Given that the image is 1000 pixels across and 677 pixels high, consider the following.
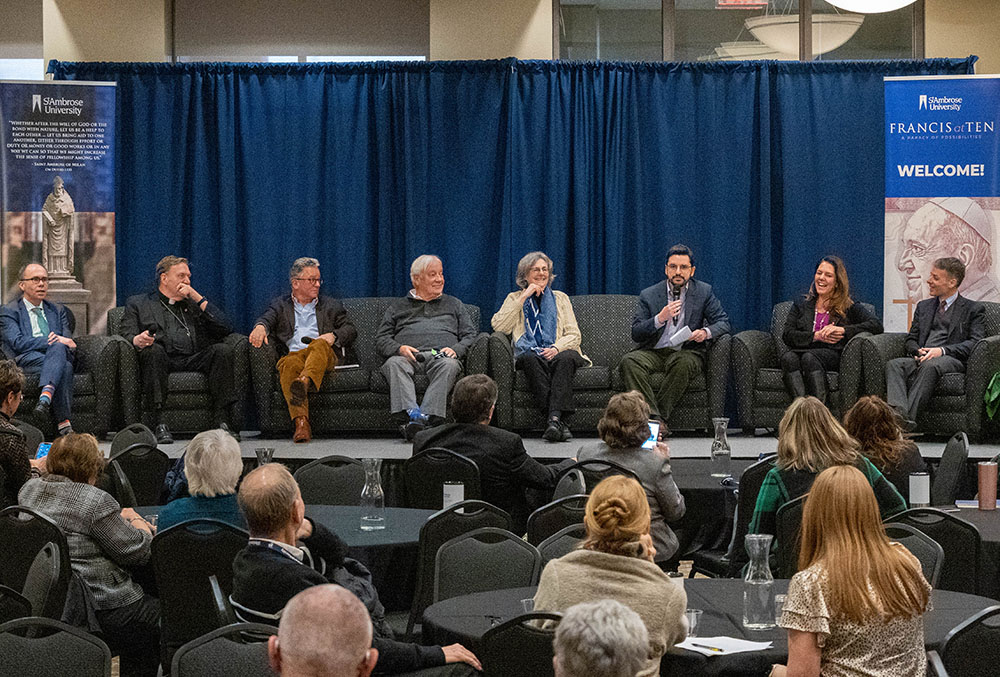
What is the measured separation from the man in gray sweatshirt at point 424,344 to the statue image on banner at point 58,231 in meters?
2.30

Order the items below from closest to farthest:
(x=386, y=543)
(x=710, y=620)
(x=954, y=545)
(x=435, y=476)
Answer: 1. (x=710, y=620)
2. (x=954, y=545)
3. (x=386, y=543)
4. (x=435, y=476)

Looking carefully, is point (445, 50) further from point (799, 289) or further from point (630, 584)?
point (630, 584)

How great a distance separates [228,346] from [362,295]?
153 centimetres

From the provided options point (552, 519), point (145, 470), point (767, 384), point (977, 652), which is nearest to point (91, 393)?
point (145, 470)

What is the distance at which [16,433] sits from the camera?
204 inches

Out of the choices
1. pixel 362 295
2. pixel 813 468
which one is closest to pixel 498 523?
pixel 813 468

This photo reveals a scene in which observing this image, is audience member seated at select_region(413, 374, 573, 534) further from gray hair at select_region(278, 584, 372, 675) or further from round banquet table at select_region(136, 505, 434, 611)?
gray hair at select_region(278, 584, 372, 675)

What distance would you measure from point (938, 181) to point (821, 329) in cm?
144

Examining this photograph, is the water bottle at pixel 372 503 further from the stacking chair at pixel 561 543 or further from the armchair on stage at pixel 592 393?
the armchair on stage at pixel 592 393

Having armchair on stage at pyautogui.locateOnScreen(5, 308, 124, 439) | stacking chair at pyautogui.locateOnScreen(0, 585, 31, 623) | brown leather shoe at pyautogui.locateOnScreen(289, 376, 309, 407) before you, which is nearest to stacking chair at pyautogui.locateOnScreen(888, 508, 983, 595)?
stacking chair at pyautogui.locateOnScreen(0, 585, 31, 623)

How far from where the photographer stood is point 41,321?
8477 millimetres

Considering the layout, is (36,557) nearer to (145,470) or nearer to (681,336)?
(145,470)

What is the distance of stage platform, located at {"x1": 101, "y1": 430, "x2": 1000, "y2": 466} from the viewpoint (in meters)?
7.50

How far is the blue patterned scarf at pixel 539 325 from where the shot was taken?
8.48 meters
